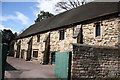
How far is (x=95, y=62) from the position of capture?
968 cm

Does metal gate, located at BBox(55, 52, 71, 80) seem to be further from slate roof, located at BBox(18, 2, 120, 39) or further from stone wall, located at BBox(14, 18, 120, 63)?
slate roof, located at BBox(18, 2, 120, 39)

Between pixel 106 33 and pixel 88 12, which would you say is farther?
pixel 88 12

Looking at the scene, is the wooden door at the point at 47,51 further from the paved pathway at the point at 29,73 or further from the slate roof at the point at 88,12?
the paved pathway at the point at 29,73

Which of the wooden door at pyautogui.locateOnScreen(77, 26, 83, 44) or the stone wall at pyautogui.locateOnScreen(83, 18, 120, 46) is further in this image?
the wooden door at pyautogui.locateOnScreen(77, 26, 83, 44)

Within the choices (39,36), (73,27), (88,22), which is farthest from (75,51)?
(39,36)

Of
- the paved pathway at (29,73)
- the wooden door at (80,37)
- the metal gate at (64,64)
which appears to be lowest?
the paved pathway at (29,73)

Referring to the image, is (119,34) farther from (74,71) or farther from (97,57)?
(74,71)

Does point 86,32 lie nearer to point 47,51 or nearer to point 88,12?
point 88,12

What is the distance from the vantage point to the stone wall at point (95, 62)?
364 inches

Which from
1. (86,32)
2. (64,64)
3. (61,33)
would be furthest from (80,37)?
(64,64)

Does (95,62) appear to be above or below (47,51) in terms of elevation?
below

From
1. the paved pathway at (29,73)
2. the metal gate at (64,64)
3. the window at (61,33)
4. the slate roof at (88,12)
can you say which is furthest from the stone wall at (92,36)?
the paved pathway at (29,73)

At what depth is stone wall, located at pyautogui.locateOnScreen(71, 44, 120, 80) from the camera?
9258mm

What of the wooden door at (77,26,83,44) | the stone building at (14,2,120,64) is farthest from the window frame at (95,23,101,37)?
the wooden door at (77,26,83,44)
